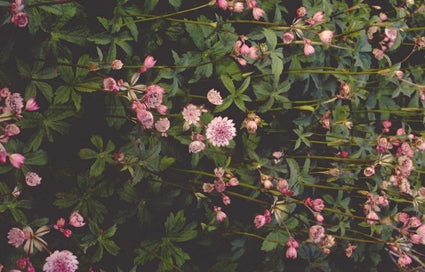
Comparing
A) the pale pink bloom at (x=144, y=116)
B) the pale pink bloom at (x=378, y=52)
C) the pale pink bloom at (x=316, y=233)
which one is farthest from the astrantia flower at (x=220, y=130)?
the pale pink bloom at (x=378, y=52)

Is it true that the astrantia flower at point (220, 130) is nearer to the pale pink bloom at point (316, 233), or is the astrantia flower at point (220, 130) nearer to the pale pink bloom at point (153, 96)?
the pale pink bloom at point (153, 96)

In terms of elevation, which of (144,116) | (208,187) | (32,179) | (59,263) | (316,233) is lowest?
(316,233)

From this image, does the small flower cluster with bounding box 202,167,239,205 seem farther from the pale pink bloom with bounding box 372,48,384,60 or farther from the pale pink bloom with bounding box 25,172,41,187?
the pale pink bloom with bounding box 372,48,384,60

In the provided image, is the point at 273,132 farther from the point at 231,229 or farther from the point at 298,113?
the point at 231,229

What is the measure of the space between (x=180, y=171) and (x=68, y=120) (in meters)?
0.39

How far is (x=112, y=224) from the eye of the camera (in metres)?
1.62

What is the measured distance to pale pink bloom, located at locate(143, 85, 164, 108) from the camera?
4.33ft

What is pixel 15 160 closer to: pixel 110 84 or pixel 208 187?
pixel 110 84

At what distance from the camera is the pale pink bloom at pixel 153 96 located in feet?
4.33

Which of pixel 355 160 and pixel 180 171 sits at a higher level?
pixel 180 171

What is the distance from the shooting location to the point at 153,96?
132 centimetres

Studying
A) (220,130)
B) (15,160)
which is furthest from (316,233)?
(15,160)

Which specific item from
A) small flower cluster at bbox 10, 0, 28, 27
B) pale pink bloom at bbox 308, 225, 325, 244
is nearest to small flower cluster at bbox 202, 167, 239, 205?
pale pink bloom at bbox 308, 225, 325, 244

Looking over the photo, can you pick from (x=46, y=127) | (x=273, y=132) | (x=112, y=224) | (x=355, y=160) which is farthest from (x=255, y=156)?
(x=46, y=127)
